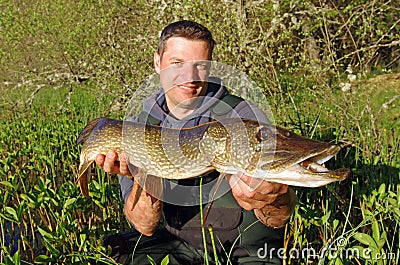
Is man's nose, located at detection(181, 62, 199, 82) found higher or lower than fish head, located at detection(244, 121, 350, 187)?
higher

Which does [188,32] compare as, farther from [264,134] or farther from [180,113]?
[264,134]

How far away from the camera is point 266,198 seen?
153 centimetres

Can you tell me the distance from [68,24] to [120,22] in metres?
0.65

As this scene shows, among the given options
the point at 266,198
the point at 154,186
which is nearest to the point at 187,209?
the point at 154,186

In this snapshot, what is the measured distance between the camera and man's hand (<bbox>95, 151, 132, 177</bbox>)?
1.63m

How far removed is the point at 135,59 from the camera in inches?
175

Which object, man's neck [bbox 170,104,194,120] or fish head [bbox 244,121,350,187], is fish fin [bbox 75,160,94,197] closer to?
man's neck [bbox 170,104,194,120]

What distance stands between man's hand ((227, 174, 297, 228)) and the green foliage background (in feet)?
1.34

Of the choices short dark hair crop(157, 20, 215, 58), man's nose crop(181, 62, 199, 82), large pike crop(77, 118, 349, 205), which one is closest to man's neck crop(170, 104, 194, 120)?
man's nose crop(181, 62, 199, 82)

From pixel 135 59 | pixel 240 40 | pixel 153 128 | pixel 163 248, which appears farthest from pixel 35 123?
pixel 153 128

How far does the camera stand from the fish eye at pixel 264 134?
4.42 ft

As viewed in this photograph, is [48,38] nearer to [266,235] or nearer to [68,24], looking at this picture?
[68,24]

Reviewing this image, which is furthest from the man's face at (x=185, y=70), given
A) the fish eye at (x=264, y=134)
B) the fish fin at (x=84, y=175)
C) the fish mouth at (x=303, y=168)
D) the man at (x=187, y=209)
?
the fish mouth at (x=303, y=168)

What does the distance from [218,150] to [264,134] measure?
0.52 ft
